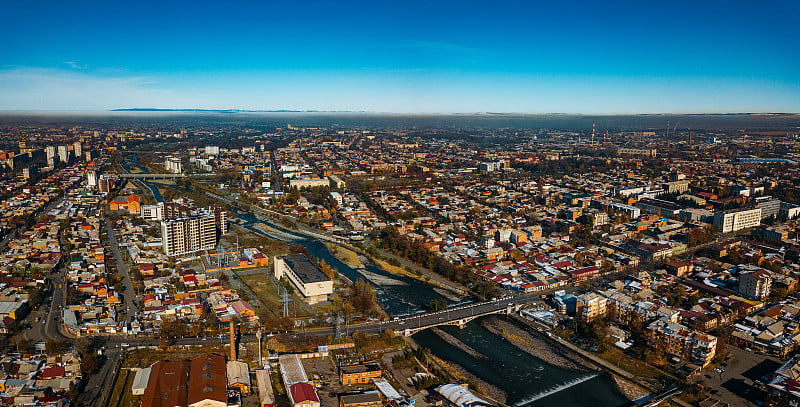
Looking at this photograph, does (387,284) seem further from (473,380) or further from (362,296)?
(473,380)

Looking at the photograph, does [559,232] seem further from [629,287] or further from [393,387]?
[393,387]

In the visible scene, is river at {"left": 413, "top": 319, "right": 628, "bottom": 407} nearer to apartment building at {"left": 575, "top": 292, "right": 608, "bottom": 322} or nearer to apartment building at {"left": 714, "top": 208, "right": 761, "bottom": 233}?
apartment building at {"left": 575, "top": 292, "right": 608, "bottom": 322}

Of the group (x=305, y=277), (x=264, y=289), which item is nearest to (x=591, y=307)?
(x=305, y=277)

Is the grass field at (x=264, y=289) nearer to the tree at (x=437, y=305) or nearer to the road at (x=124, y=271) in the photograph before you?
the road at (x=124, y=271)

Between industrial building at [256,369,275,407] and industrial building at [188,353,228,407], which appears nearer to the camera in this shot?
industrial building at [188,353,228,407]

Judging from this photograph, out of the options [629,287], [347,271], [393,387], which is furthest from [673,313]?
[347,271]

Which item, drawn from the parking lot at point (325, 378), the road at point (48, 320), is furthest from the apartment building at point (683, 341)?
the road at point (48, 320)

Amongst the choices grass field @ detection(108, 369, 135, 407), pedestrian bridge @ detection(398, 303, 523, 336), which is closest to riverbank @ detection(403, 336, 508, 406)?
pedestrian bridge @ detection(398, 303, 523, 336)
